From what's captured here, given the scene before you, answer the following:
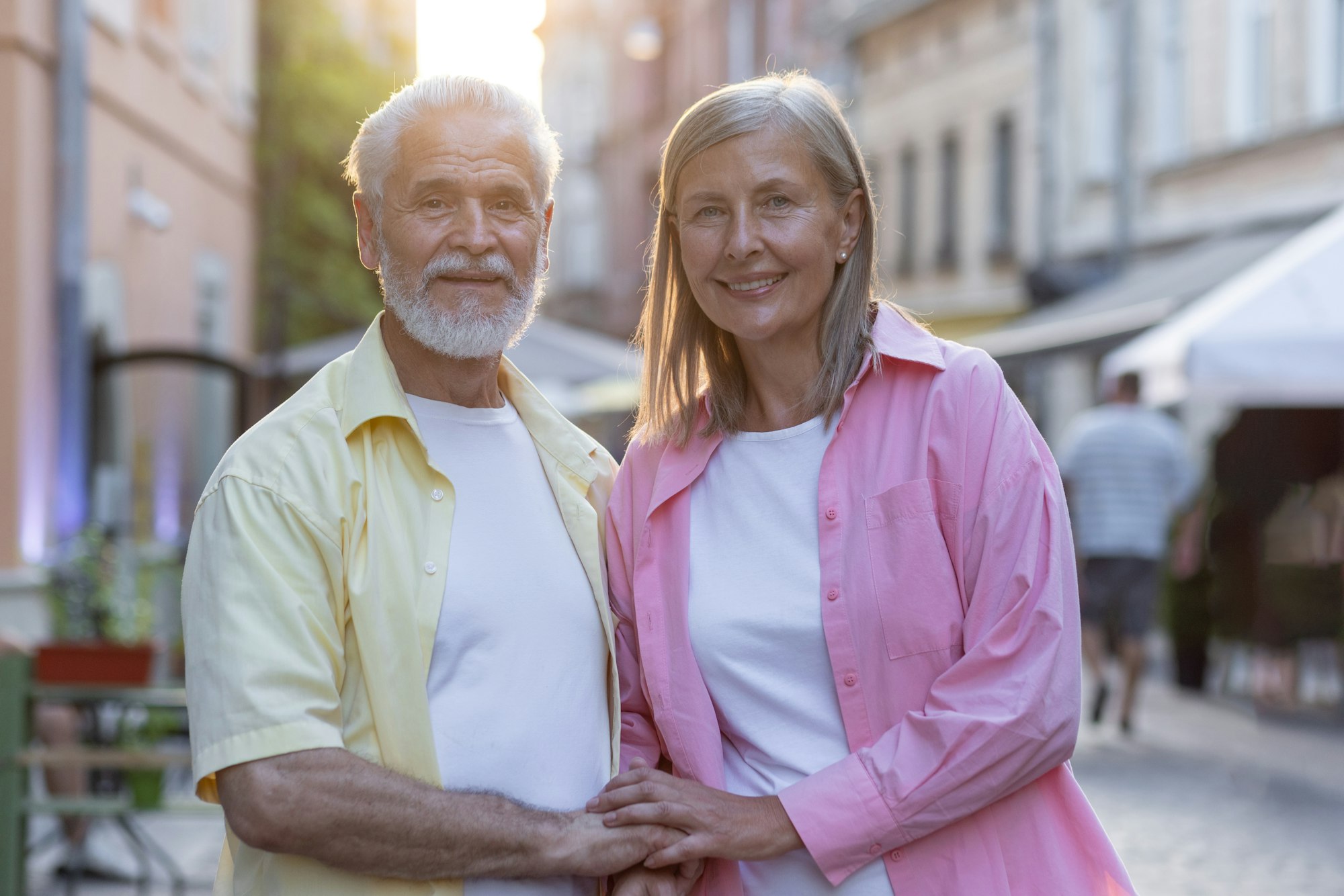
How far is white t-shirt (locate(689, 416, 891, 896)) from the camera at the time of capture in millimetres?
2512

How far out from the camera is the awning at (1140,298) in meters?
12.9

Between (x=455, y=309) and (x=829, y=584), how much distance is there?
774 mm

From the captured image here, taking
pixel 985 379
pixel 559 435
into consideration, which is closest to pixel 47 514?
pixel 559 435

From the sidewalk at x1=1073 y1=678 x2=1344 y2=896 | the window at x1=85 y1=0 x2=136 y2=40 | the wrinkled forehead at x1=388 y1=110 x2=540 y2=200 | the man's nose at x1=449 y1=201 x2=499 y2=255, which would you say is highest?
the window at x1=85 y1=0 x2=136 y2=40

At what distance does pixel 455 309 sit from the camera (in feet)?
8.93

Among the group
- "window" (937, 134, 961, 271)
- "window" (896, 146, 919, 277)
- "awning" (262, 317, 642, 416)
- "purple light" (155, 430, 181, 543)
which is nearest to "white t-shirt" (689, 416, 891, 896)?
"awning" (262, 317, 642, 416)

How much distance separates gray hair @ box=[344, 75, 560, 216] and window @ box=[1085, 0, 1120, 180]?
17.9m

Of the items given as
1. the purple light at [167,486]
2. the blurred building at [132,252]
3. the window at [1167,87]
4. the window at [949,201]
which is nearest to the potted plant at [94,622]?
the blurred building at [132,252]

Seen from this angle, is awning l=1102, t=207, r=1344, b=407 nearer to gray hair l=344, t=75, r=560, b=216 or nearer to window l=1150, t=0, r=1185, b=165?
gray hair l=344, t=75, r=560, b=216

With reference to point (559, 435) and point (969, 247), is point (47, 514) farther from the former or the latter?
point (969, 247)

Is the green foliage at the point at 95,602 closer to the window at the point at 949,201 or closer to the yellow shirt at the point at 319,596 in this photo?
the yellow shirt at the point at 319,596

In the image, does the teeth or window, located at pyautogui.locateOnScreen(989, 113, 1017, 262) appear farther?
window, located at pyautogui.locateOnScreen(989, 113, 1017, 262)

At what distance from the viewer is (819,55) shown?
29.8 m

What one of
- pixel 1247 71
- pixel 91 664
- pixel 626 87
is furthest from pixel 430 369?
pixel 626 87
